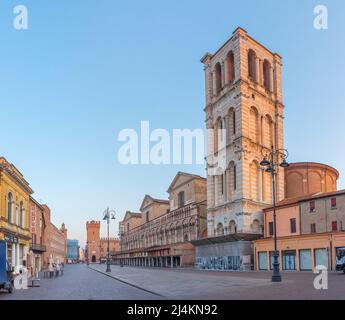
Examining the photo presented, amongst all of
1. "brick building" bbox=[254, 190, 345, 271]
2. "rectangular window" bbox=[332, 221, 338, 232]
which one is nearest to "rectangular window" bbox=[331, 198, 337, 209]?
"brick building" bbox=[254, 190, 345, 271]

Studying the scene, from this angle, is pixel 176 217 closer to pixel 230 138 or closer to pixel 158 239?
pixel 158 239

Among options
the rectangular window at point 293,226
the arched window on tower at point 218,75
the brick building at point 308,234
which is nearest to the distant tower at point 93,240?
the arched window on tower at point 218,75

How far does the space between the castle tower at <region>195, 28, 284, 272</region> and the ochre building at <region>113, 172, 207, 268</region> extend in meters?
11.2

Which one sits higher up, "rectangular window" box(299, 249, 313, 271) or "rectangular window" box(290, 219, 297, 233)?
"rectangular window" box(290, 219, 297, 233)

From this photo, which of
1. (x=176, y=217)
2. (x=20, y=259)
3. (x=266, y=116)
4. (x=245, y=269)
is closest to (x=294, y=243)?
(x=245, y=269)

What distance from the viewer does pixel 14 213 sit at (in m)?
43.7

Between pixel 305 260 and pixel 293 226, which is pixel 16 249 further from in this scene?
pixel 293 226

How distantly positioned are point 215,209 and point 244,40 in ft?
79.6

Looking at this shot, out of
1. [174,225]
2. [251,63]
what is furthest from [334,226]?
[174,225]

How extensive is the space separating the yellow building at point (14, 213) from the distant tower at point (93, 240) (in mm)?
127722

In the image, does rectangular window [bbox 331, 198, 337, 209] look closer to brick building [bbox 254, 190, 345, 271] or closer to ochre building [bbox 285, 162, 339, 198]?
brick building [bbox 254, 190, 345, 271]

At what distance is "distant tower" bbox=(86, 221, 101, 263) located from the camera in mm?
174375

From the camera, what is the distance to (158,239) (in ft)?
309

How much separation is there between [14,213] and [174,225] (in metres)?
43.4
